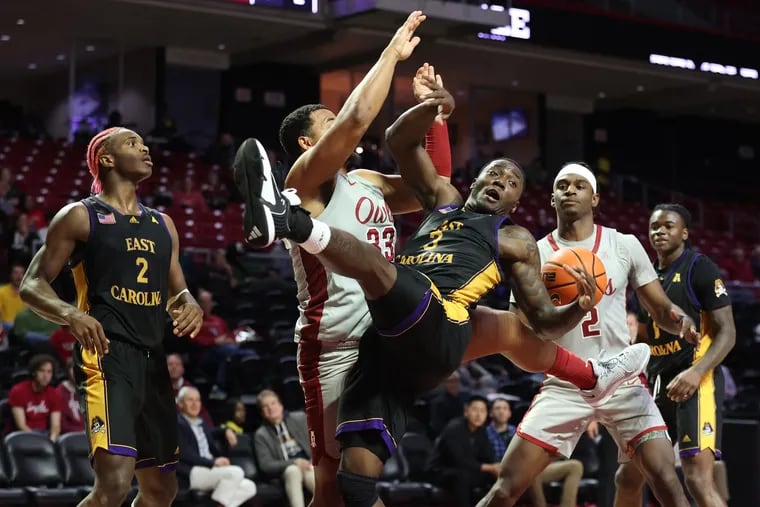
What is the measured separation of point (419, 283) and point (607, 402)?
6.33 feet

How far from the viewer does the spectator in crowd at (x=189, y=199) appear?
18.3 metres

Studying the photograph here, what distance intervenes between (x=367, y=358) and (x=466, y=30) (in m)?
16.4

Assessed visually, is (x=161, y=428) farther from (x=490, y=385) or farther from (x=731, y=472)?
(x=490, y=385)

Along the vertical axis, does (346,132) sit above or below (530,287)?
above

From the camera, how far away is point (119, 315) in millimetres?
5891

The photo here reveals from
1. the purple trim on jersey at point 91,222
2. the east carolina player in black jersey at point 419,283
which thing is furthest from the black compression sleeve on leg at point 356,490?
the purple trim on jersey at point 91,222

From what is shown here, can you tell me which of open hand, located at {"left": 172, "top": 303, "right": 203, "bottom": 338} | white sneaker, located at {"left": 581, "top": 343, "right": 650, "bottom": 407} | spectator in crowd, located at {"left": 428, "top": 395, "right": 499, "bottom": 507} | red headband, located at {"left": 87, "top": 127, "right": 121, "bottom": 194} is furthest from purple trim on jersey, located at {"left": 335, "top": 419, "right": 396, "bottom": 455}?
spectator in crowd, located at {"left": 428, "top": 395, "right": 499, "bottom": 507}

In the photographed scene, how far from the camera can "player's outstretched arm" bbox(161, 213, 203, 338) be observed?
5938 millimetres

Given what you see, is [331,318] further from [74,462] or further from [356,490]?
[74,462]

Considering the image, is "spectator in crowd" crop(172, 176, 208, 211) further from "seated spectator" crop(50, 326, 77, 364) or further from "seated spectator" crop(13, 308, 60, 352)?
"seated spectator" crop(50, 326, 77, 364)

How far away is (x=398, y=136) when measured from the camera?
573cm

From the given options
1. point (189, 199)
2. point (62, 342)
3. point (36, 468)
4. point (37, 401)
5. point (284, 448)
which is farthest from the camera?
point (189, 199)

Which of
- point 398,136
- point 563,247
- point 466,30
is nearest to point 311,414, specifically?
point 398,136

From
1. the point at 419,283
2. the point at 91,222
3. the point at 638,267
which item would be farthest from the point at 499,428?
the point at 419,283
